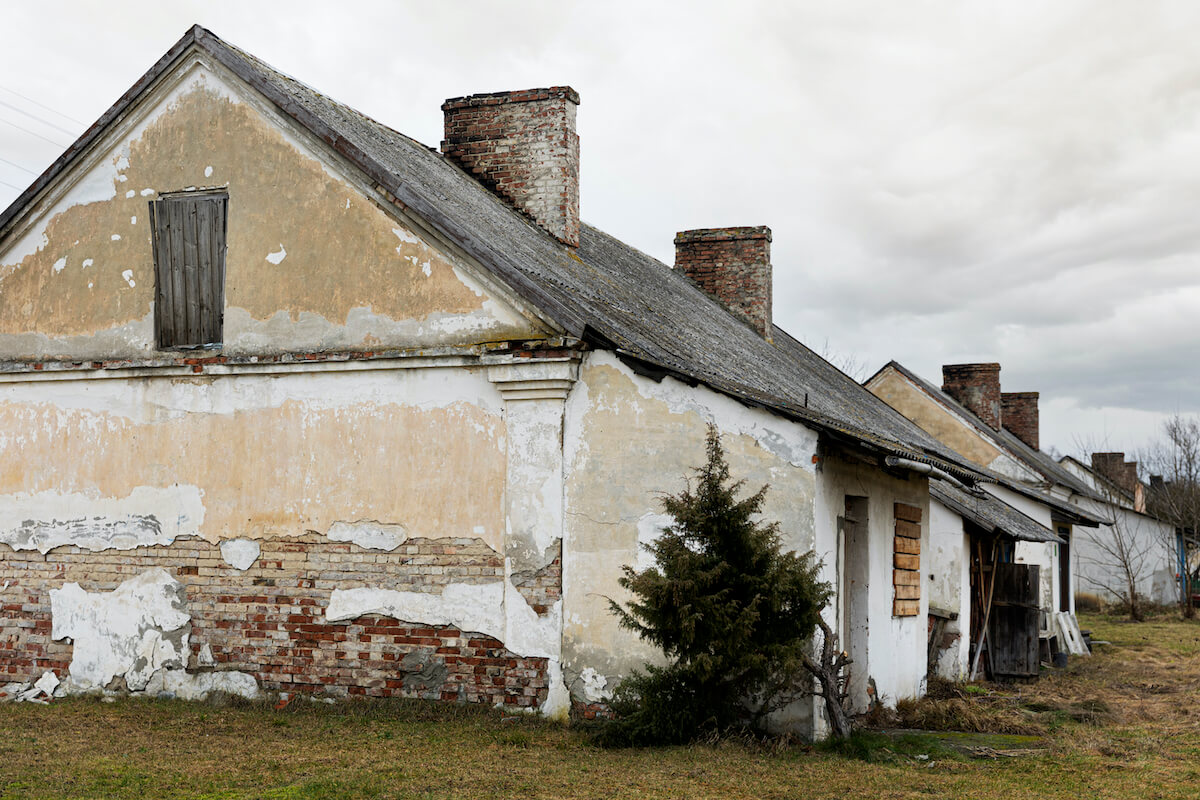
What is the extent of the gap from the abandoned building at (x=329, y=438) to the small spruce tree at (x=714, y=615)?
2.26 feet

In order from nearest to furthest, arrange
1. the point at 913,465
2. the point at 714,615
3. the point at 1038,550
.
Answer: the point at 714,615, the point at 913,465, the point at 1038,550

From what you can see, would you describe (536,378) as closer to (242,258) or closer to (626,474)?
(626,474)

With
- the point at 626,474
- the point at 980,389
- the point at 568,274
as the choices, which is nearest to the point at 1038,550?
the point at 980,389

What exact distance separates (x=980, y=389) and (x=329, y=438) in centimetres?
2351

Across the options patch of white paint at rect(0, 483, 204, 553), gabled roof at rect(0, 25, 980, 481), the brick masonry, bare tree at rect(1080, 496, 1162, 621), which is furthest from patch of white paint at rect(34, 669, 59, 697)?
bare tree at rect(1080, 496, 1162, 621)

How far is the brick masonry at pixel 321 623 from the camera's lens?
8.94m

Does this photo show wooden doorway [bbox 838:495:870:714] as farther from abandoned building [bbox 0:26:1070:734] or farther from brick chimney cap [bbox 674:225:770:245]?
brick chimney cap [bbox 674:225:770:245]

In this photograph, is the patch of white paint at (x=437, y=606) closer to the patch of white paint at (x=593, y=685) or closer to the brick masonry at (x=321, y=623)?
the brick masonry at (x=321, y=623)

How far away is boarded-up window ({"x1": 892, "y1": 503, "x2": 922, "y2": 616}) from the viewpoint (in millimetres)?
11391

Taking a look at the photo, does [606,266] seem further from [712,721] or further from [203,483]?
[712,721]

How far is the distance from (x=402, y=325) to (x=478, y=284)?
76 centimetres

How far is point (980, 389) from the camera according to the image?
29.5m

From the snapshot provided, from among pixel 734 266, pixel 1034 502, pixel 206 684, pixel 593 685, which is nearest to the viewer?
pixel 593 685

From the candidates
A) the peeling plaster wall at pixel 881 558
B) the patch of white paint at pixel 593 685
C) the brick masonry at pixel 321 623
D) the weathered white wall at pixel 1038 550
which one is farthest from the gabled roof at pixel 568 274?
the weathered white wall at pixel 1038 550
